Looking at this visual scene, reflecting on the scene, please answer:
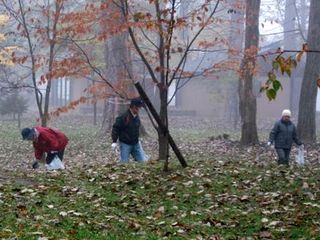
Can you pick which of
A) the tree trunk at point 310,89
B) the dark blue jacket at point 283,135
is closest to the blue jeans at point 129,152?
the dark blue jacket at point 283,135

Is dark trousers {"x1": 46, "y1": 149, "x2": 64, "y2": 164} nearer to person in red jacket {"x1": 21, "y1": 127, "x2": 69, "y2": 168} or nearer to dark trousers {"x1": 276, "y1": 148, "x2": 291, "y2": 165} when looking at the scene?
person in red jacket {"x1": 21, "y1": 127, "x2": 69, "y2": 168}

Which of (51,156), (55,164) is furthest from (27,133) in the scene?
(55,164)

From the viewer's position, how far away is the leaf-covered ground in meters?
6.45

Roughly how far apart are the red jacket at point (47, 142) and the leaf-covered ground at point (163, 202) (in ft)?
2.36

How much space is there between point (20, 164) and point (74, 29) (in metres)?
4.56

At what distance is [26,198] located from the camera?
807 centimetres

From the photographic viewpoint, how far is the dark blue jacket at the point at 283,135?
42.8 ft

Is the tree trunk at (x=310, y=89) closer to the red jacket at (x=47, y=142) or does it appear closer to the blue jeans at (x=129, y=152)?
the blue jeans at (x=129, y=152)

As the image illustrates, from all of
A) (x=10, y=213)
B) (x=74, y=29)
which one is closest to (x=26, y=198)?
(x=10, y=213)

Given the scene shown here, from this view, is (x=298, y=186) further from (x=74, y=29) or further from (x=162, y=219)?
(x=74, y=29)

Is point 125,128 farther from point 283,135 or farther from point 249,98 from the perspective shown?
point 249,98

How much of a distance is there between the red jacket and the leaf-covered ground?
0.72 m

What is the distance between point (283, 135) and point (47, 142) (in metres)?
5.26

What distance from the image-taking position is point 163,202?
26.8 feet
